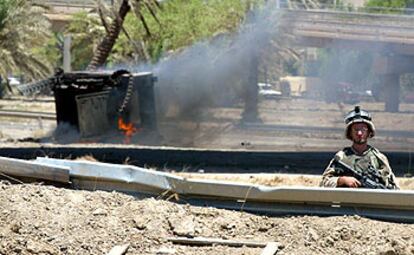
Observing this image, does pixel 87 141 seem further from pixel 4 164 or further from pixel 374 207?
pixel 374 207

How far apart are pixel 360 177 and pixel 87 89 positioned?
17653mm

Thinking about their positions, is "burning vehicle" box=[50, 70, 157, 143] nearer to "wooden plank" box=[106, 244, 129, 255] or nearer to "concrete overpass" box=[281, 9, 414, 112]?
"concrete overpass" box=[281, 9, 414, 112]

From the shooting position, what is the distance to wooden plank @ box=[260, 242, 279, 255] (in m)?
5.63

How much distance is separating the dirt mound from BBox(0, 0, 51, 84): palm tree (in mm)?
22391

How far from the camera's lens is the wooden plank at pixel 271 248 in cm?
563

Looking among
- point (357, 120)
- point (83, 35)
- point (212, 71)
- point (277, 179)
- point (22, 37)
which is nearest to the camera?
point (357, 120)

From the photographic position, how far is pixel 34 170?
7.33 meters

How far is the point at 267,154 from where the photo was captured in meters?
16.1

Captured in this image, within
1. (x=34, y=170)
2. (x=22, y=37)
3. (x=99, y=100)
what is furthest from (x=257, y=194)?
(x=22, y=37)

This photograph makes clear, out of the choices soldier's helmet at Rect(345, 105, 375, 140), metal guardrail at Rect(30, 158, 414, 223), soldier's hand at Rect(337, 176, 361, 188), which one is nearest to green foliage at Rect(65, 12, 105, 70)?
soldier's helmet at Rect(345, 105, 375, 140)

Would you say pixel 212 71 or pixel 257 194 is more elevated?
pixel 257 194

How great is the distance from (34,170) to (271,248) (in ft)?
8.06

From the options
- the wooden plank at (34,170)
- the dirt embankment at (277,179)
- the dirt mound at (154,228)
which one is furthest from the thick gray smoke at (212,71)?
the dirt mound at (154,228)

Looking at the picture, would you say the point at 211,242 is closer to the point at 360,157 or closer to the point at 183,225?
the point at 183,225
